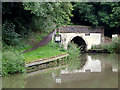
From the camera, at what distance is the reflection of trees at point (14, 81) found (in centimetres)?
782

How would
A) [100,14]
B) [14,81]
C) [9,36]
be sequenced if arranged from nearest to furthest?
[14,81] → [9,36] → [100,14]

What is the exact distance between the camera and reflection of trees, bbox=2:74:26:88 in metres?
7.82

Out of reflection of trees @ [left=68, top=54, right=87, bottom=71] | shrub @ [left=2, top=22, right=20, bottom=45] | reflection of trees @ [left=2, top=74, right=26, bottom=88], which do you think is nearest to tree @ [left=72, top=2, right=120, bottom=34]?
reflection of trees @ [left=68, top=54, right=87, bottom=71]

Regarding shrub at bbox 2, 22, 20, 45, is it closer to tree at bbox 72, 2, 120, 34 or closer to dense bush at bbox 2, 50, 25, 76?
dense bush at bbox 2, 50, 25, 76

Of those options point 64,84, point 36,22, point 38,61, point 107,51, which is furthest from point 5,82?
point 107,51

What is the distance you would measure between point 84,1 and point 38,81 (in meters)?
19.7

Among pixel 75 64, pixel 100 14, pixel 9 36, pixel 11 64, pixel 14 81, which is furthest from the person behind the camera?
pixel 100 14

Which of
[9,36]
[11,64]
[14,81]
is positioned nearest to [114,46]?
[9,36]

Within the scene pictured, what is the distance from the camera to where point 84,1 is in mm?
26297

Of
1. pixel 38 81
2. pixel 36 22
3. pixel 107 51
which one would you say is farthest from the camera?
pixel 107 51

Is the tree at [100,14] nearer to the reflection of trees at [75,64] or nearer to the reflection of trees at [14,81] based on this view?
the reflection of trees at [75,64]

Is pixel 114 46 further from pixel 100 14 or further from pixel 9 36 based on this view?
pixel 9 36

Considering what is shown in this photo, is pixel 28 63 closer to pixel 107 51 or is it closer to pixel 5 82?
pixel 5 82

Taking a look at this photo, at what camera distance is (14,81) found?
8.52 m
